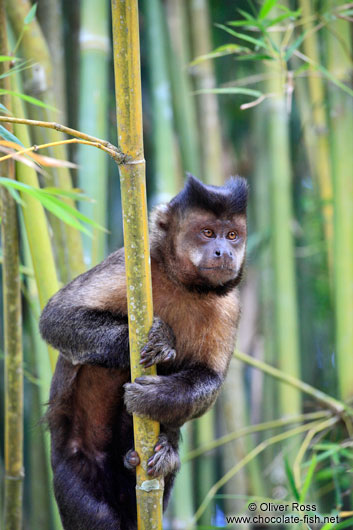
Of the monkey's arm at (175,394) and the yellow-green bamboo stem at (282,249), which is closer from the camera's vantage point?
the monkey's arm at (175,394)

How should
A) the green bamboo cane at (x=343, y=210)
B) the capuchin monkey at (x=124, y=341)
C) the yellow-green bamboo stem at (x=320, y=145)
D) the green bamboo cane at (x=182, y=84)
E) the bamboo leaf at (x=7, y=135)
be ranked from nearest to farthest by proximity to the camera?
the bamboo leaf at (x=7, y=135) → the capuchin monkey at (x=124, y=341) → the green bamboo cane at (x=343, y=210) → the green bamboo cane at (x=182, y=84) → the yellow-green bamboo stem at (x=320, y=145)

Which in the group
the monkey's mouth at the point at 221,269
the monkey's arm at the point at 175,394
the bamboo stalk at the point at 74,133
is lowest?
the monkey's arm at the point at 175,394

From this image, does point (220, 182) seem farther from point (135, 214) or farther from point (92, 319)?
point (135, 214)

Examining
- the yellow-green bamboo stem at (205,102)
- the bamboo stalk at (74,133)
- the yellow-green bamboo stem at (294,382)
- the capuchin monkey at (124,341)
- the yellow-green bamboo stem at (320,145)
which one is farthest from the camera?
the yellow-green bamboo stem at (320,145)

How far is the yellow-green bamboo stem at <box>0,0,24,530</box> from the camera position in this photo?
8.02ft

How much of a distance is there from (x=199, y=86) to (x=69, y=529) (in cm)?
259

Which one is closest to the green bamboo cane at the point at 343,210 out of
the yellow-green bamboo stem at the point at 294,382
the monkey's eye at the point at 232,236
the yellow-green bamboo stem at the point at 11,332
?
the yellow-green bamboo stem at the point at 294,382

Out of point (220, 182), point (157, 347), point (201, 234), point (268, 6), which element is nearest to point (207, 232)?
point (201, 234)

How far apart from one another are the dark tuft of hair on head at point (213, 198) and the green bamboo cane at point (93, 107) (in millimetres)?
466

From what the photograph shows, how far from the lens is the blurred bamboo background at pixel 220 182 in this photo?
253 centimetres

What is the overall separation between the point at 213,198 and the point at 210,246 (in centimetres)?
21

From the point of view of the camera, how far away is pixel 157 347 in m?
2.02

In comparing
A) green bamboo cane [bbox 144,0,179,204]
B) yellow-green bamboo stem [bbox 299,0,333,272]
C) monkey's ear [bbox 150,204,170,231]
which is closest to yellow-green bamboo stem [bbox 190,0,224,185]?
green bamboo cane [bbox 144,0,179,204]

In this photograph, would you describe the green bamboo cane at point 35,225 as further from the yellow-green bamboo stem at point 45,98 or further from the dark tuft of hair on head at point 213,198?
the dark tuft of hair on head at point 213,198
